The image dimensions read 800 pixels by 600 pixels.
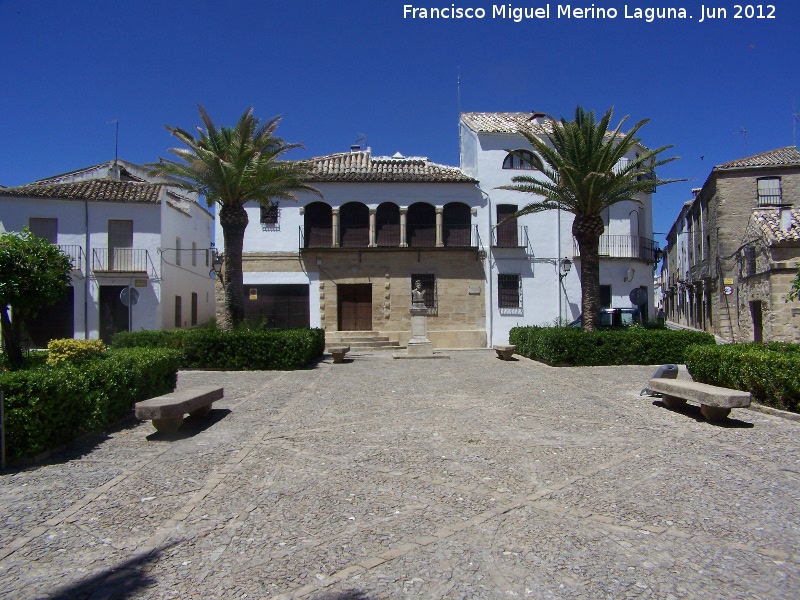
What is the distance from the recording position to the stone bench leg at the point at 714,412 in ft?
24.8

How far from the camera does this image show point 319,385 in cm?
1198

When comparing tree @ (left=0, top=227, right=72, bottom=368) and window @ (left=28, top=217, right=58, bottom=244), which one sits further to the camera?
window @ (left=28, top=217, right=58, bottom=244)

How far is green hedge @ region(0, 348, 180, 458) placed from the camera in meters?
5.81

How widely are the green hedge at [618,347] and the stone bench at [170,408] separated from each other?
9.85 m

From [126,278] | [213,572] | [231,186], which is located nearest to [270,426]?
[213,572]

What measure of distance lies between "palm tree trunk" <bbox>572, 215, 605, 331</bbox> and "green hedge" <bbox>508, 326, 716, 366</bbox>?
2.68ft

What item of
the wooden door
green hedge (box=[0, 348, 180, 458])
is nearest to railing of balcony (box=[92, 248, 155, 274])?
the wooden door

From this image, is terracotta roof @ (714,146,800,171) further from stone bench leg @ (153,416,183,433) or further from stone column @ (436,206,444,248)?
stone bench leg @ (153,416,183,433)

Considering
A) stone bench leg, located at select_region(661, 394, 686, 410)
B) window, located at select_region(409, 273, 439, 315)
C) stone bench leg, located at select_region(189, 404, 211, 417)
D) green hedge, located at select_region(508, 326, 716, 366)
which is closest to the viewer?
stone bench leg, located at select_region(189, 404, 211, 417)


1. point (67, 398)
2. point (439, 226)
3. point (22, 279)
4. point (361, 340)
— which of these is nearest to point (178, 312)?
point (361, 340)

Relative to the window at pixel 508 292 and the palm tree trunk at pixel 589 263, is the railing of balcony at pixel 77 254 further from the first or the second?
the palm tree trunk at pixel 589 263

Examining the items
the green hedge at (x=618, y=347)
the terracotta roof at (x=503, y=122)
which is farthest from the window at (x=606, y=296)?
the green hedge at (x=618, y=347)

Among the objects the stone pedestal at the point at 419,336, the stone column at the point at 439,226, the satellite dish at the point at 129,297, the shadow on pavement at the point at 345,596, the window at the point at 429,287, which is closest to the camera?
the shadow on pavement at the point at 345,596

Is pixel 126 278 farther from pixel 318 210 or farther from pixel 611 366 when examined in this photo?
pixel 611 366
